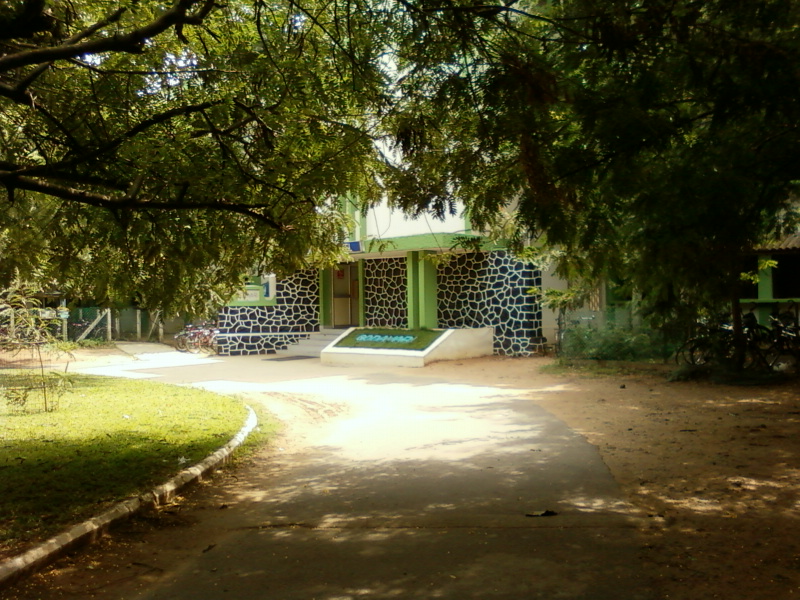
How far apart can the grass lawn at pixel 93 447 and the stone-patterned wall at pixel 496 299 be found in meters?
9.58

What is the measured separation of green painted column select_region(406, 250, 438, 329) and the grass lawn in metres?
8.78

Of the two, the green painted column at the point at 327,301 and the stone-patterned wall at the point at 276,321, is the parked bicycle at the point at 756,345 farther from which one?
the green painted column at the point at 327,301

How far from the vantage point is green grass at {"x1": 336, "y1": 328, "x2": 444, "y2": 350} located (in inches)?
787

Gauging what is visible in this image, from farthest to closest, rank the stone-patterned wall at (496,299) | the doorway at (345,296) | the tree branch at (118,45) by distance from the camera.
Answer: the doorway at (345,296) < the stone-patterned wall at (496,299) < the tree branch at (118,45)

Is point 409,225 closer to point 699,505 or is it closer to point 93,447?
point 93,447

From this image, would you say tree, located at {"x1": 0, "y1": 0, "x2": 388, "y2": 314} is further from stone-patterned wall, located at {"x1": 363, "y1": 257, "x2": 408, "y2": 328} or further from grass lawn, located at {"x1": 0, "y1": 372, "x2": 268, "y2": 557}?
stone-patterned wall, located at {"x1": 363, "y1": 257, "x2": 408, "y2": 328}

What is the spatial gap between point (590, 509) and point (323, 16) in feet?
19.0

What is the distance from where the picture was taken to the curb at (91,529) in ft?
15.5

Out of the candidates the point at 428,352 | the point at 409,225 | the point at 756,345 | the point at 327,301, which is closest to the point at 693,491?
the point at 756,345

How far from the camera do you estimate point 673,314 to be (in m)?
14.4

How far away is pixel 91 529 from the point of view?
5492 millimetres

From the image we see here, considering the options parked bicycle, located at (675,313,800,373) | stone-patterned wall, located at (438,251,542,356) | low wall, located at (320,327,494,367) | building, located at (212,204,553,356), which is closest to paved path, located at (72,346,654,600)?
parked bicycle, located at (675,313,800,373)

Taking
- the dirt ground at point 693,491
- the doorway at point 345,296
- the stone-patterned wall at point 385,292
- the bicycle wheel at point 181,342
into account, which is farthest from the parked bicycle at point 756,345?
the bicycle wheel at point 181,342

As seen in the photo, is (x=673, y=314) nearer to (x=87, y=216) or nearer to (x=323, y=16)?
(x=323, y=16)
